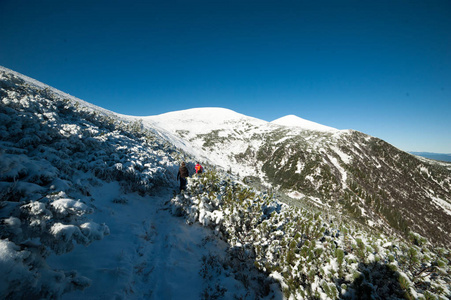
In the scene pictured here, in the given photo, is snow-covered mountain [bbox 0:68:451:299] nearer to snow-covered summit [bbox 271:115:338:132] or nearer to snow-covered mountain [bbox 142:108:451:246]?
snow-covered mountain [bbox 142:108:451:246]

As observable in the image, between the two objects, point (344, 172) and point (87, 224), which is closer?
point (87, 224)

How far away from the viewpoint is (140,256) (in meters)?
5.84

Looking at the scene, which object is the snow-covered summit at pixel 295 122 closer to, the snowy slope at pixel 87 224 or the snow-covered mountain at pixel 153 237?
the snow-covered mountain at pixel 153 237

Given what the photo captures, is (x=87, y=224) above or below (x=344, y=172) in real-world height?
above

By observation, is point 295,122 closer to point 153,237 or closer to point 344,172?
point 344,172

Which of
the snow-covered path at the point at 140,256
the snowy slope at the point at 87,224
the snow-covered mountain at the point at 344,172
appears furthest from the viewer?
the snow-covered mountain at the point at 344,172

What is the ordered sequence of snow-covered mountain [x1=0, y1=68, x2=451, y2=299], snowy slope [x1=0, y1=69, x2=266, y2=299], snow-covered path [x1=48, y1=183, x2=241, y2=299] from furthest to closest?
snow-covered path [x1=48, y1=183, x2=241, y2=299] → snow-covered mountain [x1=0, y1=68, x2=451, y2=299] → snowy slope [x1=0, y1=69, x2=266, y2=299]

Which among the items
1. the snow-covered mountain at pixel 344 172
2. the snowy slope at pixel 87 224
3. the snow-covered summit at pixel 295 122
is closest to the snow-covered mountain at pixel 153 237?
the snowy slope at pixel 87 224

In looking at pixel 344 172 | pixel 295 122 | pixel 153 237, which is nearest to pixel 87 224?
pixel 153 237

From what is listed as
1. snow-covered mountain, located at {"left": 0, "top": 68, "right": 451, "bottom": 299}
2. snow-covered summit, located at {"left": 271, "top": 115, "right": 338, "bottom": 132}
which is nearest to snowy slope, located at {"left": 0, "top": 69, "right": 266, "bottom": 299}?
snow-covered mountain, located at {"left": 0, "top": 68, "right": 451, "bottom": 299}

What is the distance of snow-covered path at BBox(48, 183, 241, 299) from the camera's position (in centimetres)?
432

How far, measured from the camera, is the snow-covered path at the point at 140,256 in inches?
170

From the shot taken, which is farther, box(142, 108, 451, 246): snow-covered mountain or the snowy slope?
box(142, 108, 451, 246): snow-covered mountain

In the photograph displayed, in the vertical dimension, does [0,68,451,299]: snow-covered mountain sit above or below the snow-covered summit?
below
